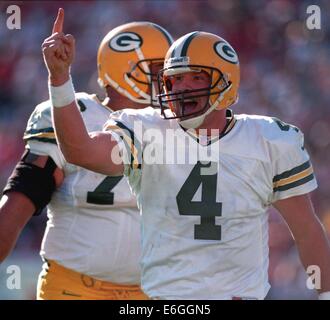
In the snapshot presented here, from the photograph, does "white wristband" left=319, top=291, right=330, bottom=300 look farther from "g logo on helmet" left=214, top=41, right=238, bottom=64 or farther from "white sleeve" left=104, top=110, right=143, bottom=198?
"g logo on helmet" left=214, top=41, right=238, bottom=64

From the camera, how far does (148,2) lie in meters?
7.75

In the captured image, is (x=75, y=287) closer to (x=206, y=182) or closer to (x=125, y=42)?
(x=206, y=182)

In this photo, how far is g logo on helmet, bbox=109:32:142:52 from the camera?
3.83 m

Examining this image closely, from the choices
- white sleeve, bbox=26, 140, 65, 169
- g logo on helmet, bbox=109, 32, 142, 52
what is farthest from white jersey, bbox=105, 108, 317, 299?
g logo on helmet, bbox=109, 32, 142, 52

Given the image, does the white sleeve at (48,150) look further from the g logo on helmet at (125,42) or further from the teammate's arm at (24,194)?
the g logo on helmet at (125,42)

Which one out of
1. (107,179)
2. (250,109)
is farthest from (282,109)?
(107,179)

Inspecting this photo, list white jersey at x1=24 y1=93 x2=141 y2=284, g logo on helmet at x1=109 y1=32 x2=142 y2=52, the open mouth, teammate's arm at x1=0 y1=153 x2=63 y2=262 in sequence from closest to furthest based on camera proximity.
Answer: the open mouth < teammate's arm at x1=0 y1=153 x2=63 y2=262 < white jersey at x1=24 y1=93 x2=141 y2=284 < g logo on helmet at x1=109 y1=32 x2=142 y2=52

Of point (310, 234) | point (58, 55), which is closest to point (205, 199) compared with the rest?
point (310, 234)

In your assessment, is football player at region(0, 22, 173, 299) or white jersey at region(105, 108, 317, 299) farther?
football player at region(0, 22, 173, 299)

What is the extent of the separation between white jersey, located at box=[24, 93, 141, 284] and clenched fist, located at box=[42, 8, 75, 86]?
2.93 ft

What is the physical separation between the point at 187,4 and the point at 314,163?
1907 millimetres

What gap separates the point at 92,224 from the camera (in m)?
3.51

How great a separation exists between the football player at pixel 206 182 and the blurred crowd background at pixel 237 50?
3922 millimetres

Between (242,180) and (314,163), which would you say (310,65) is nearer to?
(314,163)
